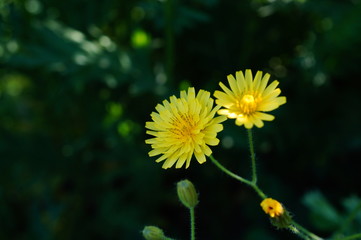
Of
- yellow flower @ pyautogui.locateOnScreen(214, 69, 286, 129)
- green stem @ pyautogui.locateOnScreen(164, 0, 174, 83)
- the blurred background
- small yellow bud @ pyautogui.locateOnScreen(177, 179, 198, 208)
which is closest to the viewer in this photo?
yellow flower @ pyautogui.locateOnScreen(214, 69, 286, 129)

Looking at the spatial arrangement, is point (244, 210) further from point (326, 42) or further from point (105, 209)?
point (326, 42)

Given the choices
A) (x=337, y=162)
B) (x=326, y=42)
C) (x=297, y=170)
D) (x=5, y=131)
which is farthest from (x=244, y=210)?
(x=5, y=131)

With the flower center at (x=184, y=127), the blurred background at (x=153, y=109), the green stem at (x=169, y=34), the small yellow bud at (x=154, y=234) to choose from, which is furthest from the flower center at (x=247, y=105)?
the green stem at (x=169, y=34)

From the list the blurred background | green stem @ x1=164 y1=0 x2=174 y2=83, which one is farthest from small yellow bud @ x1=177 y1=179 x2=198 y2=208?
green stem @ x1=164 y1=0 x2=174 y2=83

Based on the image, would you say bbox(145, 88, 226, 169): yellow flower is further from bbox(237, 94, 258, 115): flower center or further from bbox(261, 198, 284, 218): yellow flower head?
bbox(261, 198, 284, 218): yellow flower head

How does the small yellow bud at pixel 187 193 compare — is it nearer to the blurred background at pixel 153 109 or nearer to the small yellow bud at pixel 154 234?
the small yellow bud at pixel 154 234

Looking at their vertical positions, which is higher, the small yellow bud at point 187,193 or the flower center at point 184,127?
the flower center at point 184,127
